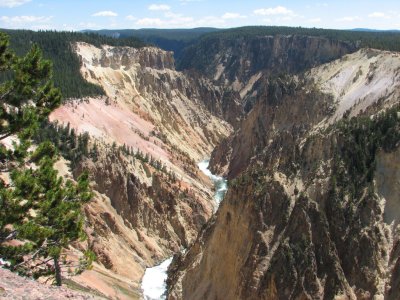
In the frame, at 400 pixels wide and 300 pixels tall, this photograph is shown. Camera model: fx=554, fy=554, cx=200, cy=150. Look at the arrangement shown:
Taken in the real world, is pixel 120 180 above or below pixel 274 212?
below

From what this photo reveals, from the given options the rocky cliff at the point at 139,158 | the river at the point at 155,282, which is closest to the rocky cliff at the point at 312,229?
the river at the point at 155,282

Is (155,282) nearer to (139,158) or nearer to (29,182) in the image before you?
(139,158)

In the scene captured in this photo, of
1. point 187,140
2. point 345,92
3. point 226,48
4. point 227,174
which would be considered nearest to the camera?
point 345,92

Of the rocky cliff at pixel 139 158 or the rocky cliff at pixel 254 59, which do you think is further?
the rocky cliff at pixel 254 59

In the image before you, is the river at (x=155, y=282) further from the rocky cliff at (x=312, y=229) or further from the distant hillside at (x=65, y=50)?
the distant hillside at (x=65, y=50)

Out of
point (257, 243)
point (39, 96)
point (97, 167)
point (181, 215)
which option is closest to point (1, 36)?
point (39, 96)

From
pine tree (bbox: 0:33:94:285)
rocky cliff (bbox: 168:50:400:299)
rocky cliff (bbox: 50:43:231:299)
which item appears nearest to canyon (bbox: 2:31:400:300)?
rocky cliff (bbox: 168:50:400:299)

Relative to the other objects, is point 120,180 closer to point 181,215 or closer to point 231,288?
point 181,215

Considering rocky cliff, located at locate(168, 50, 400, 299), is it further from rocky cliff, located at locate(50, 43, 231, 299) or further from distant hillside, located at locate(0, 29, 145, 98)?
distant hillside, located at locate(0, 29, 145, 98)
